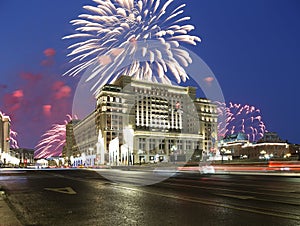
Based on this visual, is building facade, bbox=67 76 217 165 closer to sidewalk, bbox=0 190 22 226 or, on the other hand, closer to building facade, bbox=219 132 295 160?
building facade, bbox=219 132 295 160

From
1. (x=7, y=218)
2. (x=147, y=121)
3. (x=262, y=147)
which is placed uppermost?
(x=147, y=121)

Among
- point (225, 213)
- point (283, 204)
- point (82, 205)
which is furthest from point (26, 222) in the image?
point (283, 204)

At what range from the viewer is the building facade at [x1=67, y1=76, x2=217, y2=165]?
5846 inches

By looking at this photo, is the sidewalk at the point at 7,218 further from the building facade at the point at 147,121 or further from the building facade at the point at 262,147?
the building facade at the point at 262,147

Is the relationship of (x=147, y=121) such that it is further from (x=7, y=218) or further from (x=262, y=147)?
(x=7, y=218)

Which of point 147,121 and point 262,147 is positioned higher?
point 147,121

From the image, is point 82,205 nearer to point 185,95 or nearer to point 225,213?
point 225,213

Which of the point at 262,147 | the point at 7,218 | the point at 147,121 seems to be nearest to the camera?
the point at 7,218

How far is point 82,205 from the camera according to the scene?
34.9ft

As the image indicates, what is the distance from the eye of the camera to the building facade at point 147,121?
148m

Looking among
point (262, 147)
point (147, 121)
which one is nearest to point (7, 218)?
point (262, 147)

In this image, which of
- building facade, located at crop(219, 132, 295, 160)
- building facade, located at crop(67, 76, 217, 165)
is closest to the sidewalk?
building facade, located at crop(67, 76, 217, 165)

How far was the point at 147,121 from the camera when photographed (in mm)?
157750

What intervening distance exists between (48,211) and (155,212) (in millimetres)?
2967
